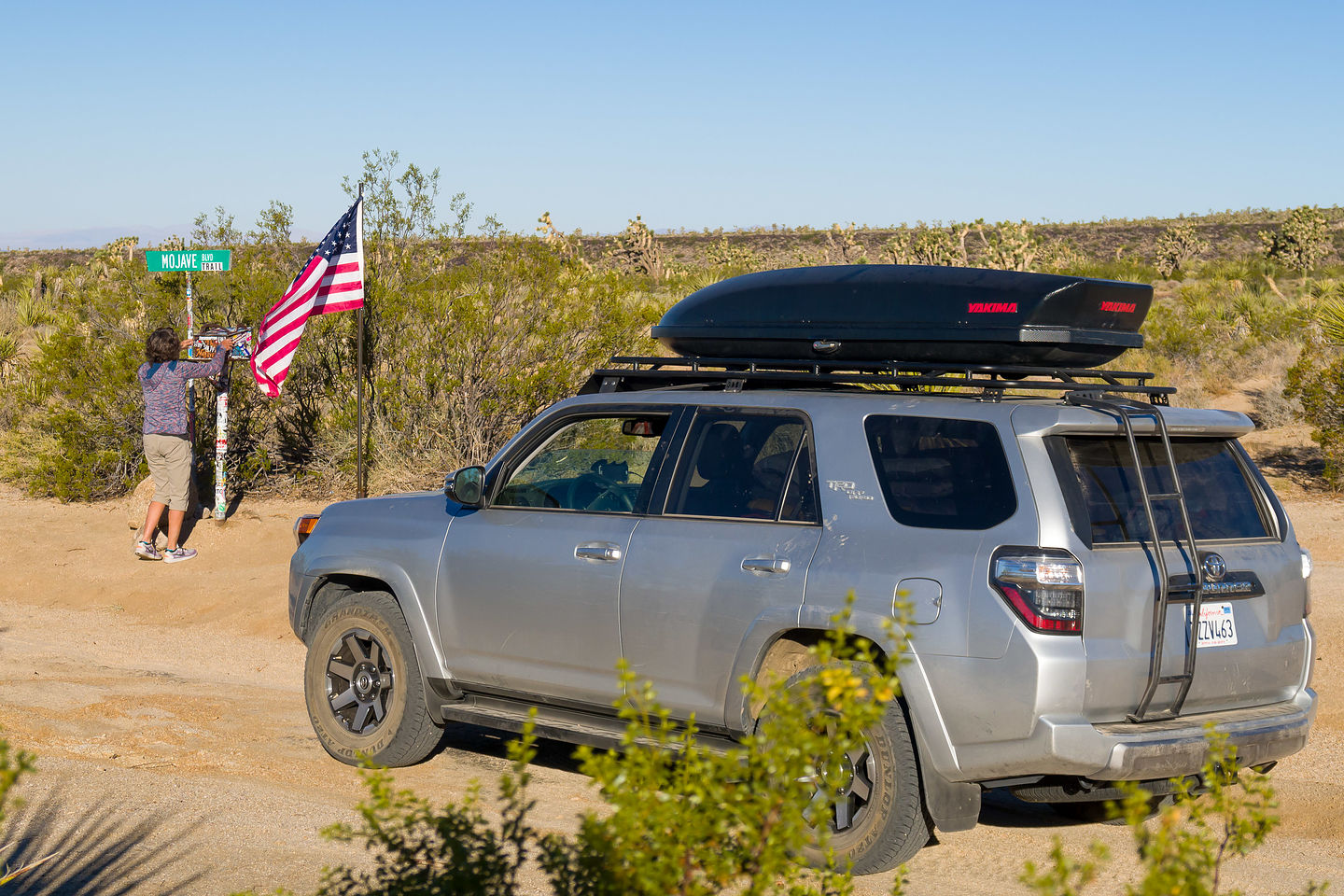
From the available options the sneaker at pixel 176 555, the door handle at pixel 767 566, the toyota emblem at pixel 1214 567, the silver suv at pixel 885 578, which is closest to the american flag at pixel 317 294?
the sneaker at pixel 176 555

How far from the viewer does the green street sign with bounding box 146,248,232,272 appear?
12.1 m

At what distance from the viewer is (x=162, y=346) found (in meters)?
11.7

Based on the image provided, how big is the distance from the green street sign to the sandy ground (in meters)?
2.91

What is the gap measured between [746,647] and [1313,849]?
8.39 feet

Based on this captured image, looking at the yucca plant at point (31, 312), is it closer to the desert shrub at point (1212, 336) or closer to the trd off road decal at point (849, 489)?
the desert shrub at point (1212, 336)

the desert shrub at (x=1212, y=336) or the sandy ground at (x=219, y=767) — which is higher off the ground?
the desert shrub at (x=1212, y=336)

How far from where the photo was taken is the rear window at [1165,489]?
15.5 ft

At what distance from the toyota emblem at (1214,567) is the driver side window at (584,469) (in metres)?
2.34

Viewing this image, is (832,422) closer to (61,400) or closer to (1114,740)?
(1114,740)

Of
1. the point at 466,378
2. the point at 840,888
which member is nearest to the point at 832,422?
the point at 840,888

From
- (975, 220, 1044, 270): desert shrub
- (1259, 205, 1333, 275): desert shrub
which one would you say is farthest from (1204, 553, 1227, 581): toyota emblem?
(1259, 205, 1333, 275): desert shrub

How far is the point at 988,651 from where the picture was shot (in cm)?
455

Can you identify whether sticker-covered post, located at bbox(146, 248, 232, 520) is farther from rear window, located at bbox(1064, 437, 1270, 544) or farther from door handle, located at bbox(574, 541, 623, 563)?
rear window, located at bbox(1064, 437, 1270, 544)

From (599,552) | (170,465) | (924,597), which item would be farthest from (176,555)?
(924,597)
